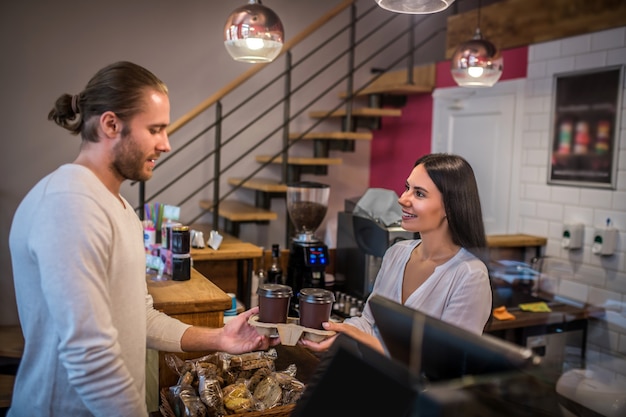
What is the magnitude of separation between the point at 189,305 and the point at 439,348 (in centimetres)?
152

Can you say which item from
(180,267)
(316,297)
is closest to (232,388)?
(316,297)

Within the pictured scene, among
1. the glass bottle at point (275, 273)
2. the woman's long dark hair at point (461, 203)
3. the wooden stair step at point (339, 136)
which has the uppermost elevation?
the wooden stair step at point (339, 136)

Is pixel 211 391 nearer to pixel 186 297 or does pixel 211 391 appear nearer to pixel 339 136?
pixel 186 297

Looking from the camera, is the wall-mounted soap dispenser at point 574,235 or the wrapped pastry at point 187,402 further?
the wall-mounted soap dispenser at point 574,235

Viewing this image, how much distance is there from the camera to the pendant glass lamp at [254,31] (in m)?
2.68

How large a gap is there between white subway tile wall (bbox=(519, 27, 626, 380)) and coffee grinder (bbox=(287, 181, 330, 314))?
1.50m

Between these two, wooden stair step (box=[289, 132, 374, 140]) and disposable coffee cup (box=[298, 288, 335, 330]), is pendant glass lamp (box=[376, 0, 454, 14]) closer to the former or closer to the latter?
disposable coffee cup (box=[298, 288, 335, 330])

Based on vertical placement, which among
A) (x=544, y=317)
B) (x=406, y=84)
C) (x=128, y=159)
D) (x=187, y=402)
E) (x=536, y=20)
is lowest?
A: (x=544, y=317)

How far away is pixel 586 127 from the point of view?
367cm

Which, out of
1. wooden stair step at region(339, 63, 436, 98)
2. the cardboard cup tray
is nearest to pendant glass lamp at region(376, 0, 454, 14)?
the cardboard cup tray

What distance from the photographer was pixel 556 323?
3.27 m

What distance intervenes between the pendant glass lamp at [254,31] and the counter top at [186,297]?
1.12 meters

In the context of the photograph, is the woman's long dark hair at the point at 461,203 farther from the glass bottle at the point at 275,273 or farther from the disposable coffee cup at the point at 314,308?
the glass bottle at the point at 275,273

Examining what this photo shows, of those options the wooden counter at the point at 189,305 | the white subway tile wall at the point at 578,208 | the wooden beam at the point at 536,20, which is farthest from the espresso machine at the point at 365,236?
the wooden beam at the point at 536,20
